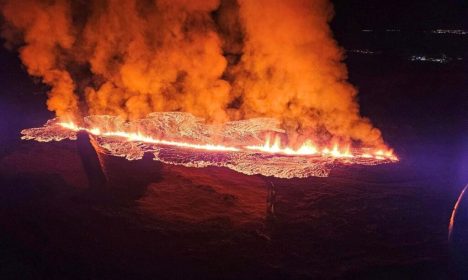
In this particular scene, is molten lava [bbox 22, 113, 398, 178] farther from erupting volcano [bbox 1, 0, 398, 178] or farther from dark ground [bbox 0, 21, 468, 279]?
dark ground [bbox 0, 21, 468, 279]

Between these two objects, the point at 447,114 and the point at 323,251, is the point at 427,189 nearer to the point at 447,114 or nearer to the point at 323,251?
the point at 323,251

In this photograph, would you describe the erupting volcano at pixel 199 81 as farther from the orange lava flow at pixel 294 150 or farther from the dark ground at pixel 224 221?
the dark ground at pixel 224 221

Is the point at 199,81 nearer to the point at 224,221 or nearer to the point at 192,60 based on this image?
the point at 192,60

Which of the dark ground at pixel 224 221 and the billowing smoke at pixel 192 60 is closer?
the dark ground at pixel 224 221

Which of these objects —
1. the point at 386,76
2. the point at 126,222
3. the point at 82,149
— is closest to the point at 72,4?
the point at 82,149

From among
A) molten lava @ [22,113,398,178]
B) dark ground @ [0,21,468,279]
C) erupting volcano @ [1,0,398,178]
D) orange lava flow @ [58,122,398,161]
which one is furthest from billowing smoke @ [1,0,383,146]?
dark ground @ [0,21,468,279]

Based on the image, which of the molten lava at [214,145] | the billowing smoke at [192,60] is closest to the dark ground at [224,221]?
the molten lava at [214,145]

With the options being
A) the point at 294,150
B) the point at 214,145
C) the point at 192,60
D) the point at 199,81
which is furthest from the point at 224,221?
the point at 192,60
